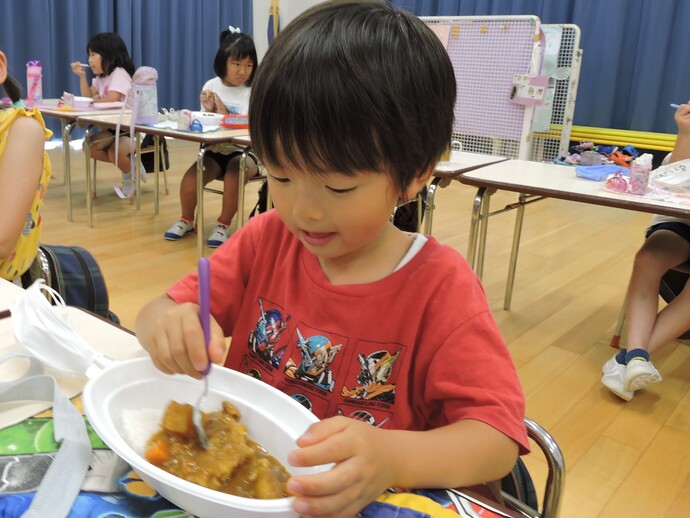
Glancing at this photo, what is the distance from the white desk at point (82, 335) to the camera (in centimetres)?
64

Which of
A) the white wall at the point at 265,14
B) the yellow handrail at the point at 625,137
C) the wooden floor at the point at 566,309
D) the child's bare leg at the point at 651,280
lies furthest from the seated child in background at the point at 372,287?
the white wall at the point at 265,14

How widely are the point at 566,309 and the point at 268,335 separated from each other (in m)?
2.25

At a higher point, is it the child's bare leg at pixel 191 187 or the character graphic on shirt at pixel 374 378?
the character graphic on shirt at pixel 374 378

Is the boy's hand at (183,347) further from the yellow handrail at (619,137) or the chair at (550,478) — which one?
the yellow handrail at (619,137)

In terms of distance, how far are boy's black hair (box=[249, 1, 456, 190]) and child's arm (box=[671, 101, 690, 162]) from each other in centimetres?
180

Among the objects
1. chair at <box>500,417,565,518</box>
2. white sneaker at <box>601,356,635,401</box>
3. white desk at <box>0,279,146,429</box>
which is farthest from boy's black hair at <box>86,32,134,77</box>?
chair at <box>500,417,565,518</box>

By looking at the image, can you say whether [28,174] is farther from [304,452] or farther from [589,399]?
[589,399]

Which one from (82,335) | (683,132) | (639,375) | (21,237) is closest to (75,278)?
(21,237)

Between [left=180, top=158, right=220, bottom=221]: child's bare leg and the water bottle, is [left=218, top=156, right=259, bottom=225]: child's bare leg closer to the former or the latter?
[left=180, top=158, right=220, bottom=221]: child's bare leg

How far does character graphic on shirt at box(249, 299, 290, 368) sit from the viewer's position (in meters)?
0.81

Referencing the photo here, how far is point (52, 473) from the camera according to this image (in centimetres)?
52

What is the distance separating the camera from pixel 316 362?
0.77 meters

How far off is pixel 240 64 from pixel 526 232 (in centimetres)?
205

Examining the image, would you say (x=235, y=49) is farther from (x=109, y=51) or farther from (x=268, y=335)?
(x=268, y=335)
